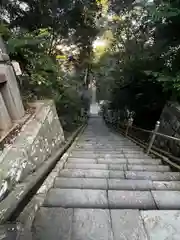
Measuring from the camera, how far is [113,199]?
7.06 ft

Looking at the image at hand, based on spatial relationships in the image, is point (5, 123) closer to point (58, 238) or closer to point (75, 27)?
point (58, 238)

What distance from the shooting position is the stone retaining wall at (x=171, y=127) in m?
4.85

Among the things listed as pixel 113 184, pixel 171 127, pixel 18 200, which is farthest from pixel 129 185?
pixel 171 127

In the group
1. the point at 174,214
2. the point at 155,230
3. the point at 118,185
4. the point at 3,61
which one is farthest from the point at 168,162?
the point at 3,61

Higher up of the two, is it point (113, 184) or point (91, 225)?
point (91, 225)

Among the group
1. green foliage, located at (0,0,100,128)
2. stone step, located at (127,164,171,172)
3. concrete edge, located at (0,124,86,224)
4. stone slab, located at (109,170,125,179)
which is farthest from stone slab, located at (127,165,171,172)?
green foliage, located at (0,0,100,128)

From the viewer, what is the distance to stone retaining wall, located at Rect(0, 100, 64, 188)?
7.39ft

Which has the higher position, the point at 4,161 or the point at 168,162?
the point at 4,161

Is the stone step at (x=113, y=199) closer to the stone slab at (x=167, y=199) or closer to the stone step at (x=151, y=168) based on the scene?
the stone slab at (x=167, y=199)

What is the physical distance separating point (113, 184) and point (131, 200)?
532mm

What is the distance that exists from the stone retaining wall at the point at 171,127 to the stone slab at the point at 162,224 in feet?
9.19

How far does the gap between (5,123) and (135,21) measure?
10965mm

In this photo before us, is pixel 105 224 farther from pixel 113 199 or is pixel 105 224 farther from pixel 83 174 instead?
pixel 83 174

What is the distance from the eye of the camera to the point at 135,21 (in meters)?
12.0
